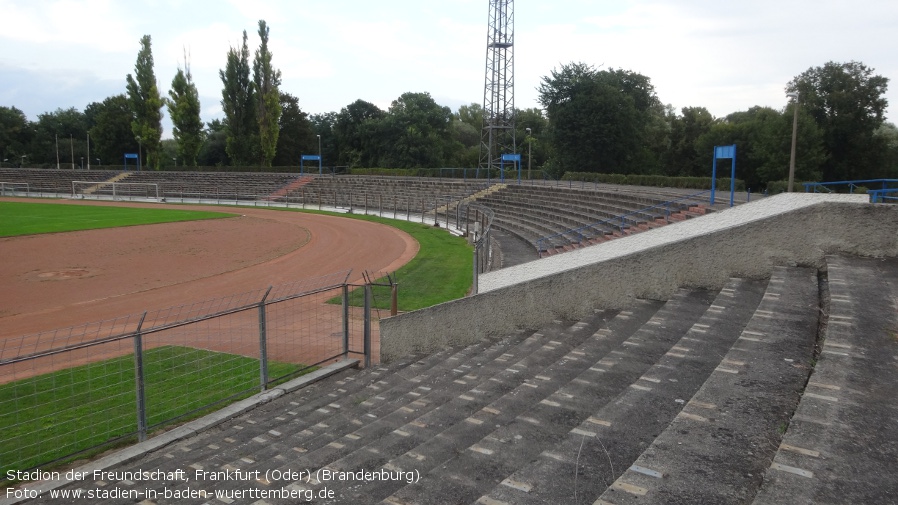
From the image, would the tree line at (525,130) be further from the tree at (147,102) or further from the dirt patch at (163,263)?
the dirt patch at (163,263)

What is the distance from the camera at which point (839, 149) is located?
43875mm

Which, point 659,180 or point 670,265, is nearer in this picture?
point 670,265

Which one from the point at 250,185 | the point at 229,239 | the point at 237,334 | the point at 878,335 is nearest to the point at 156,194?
the point at 250,185

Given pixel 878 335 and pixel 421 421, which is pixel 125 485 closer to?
pixel 421 421

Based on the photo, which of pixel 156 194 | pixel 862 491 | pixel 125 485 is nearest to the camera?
pixel 862 491

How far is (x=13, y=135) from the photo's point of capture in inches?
3529

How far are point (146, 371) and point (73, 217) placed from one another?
33.2m

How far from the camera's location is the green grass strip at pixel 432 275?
51.2 feet

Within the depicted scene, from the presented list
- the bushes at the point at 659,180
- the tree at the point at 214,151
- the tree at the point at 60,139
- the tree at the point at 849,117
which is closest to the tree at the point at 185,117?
the tree at the point at 214,151

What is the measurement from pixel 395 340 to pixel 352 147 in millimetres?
72717

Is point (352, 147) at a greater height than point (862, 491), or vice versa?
point (352, 147)

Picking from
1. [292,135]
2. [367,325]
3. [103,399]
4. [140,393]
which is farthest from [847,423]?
[292,135]

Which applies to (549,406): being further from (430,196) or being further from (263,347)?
(430,196)

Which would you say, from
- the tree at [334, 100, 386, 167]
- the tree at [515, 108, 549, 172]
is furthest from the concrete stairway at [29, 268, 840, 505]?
the tree at [334, 100, 386, 167]
